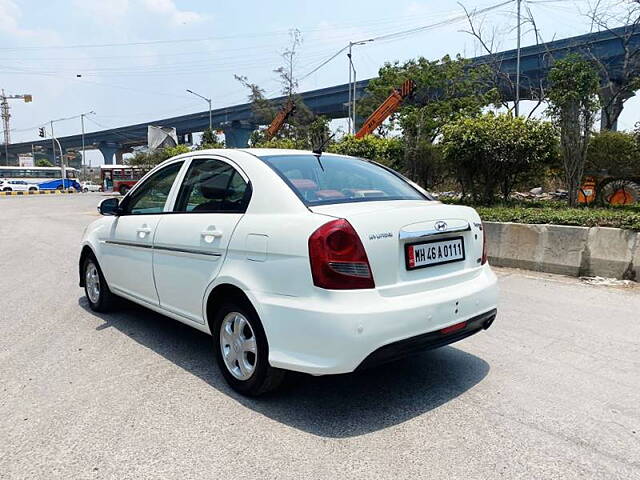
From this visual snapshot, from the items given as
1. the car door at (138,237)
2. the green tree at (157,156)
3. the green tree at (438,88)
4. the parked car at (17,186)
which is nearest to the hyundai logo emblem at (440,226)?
the car door at (138,237)

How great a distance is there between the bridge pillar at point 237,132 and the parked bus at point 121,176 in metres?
17.5

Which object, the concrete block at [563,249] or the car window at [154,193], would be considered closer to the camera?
the car window at [154,193]

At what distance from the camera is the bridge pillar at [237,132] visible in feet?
213

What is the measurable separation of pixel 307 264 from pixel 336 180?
0.98 metres

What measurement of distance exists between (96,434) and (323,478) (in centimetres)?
137

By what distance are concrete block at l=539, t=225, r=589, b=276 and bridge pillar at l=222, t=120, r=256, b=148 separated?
60.4 m

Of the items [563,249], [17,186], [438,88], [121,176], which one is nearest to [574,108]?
[563,249]

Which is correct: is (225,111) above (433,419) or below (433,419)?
above

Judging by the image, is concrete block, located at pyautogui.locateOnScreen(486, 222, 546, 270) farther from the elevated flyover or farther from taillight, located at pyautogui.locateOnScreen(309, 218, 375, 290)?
the elevated flyover

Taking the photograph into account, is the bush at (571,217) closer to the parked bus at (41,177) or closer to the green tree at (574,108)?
the green tree at (574,108)

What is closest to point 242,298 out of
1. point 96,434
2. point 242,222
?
point 242,222

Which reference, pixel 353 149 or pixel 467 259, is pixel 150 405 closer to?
pixel 467 259

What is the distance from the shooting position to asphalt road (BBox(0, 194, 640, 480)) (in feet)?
8.29

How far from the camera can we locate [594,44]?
1053 inches
